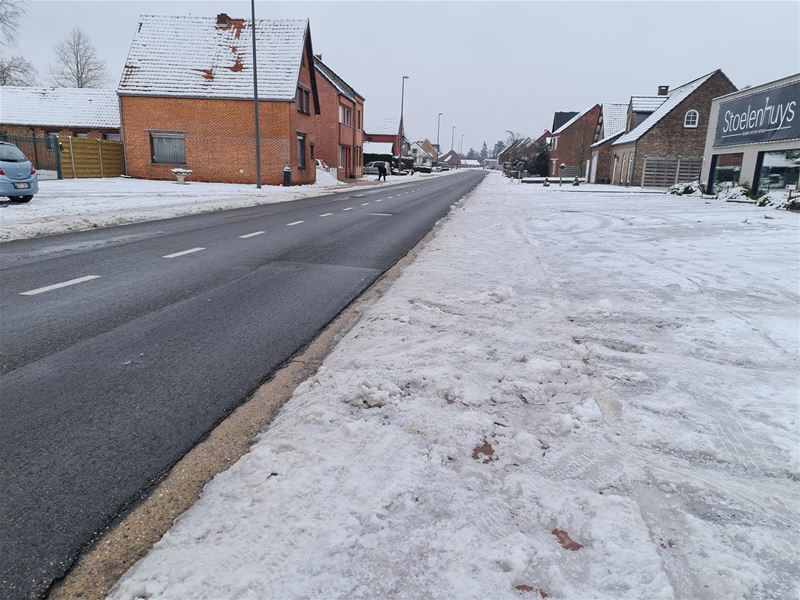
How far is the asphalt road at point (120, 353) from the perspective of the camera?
2.44 meters

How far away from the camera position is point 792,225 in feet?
43.9

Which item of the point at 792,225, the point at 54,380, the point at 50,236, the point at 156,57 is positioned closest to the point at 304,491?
the point at 54,380

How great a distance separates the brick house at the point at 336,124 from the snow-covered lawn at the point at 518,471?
39807mm

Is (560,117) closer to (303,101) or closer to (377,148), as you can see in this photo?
(377,148)

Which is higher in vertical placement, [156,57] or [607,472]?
[156,57]

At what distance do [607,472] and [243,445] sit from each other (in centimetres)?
186

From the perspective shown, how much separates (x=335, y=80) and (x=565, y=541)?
46216 millimetres

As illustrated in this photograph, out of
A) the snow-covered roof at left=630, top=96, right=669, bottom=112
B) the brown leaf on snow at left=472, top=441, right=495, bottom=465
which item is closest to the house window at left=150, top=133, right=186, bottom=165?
the brown leaf on snow at left=472, top=441, right=495, bottom=465

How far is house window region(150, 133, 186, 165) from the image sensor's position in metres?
30.8

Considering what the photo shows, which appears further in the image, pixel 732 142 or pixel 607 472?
pixel 732 142

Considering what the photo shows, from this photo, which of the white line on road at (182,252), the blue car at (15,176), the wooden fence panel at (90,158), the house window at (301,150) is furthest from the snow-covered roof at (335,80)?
the white line on road at (182,252)

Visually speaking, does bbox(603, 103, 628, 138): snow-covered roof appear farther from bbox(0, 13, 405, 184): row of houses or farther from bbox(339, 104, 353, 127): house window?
bbox(0, 13, 405, 184): row of houses

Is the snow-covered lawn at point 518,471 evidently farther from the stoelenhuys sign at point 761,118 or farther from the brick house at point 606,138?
the brick house at point 606,138

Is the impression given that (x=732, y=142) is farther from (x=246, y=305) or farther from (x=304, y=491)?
(x=304, y=491)
